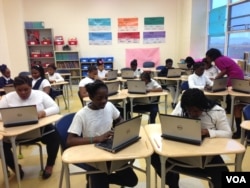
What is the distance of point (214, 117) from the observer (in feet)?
6.01

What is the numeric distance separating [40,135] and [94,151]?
42.2 inches

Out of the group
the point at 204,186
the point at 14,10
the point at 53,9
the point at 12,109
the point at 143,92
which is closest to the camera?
the point at 12,109

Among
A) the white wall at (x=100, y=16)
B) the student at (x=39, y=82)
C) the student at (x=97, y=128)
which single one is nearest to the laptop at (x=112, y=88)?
the student at (x=39, y=82)

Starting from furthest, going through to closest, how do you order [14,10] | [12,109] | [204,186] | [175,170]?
[14,10] → [204,186] → [12,109] → [175,170]

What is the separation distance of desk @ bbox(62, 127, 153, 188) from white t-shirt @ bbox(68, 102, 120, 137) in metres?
0.20

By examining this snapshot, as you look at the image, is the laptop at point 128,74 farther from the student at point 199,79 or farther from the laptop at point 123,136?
the laptop at point 123,136

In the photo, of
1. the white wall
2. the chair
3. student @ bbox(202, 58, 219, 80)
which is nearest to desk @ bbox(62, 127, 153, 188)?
student @ bbox(202, 58, 219, 80)

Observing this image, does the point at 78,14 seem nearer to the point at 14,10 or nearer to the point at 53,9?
the point at 53,9

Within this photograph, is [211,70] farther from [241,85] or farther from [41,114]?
[41,114]

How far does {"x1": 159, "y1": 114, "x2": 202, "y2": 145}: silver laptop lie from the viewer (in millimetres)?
1607

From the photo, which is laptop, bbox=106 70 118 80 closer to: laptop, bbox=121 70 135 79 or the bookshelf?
laptop, bbox=121 70 135 79

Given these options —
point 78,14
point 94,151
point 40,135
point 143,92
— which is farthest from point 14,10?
point 94,151

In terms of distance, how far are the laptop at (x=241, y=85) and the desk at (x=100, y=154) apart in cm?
252

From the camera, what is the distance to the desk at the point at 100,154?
1504 millimetres
